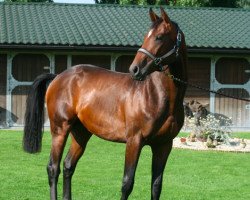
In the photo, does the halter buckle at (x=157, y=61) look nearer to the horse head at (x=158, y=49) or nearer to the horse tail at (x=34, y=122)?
the horse head at (x=158, y=49)

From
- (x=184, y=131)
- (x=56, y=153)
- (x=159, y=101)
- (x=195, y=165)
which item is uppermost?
(x=159, y=101)

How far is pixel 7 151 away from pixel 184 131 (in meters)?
7.16

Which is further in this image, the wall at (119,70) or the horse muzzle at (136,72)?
the wall at (119,70)

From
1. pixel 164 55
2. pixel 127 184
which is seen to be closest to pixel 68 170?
pixel 127 184

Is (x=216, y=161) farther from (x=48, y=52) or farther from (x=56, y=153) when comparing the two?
(x=48, y=52)

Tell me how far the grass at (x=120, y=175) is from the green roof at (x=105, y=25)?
18.7 ft

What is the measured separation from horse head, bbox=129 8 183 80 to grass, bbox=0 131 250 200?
2.73m

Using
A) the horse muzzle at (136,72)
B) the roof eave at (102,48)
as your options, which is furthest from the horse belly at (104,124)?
the roof eave at (102,48)

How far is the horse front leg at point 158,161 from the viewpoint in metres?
6.11

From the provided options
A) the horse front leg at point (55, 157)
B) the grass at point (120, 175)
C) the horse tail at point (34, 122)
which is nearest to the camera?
the horse front leg at point (55, 157)

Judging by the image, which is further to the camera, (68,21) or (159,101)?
(68,21)

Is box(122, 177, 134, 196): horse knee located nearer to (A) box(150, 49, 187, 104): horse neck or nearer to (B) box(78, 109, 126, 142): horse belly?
(B) box(78, 109, 126, 142): horse belly

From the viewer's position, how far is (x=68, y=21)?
2020cm

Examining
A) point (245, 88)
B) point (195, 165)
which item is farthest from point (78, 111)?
point (245, 88)
